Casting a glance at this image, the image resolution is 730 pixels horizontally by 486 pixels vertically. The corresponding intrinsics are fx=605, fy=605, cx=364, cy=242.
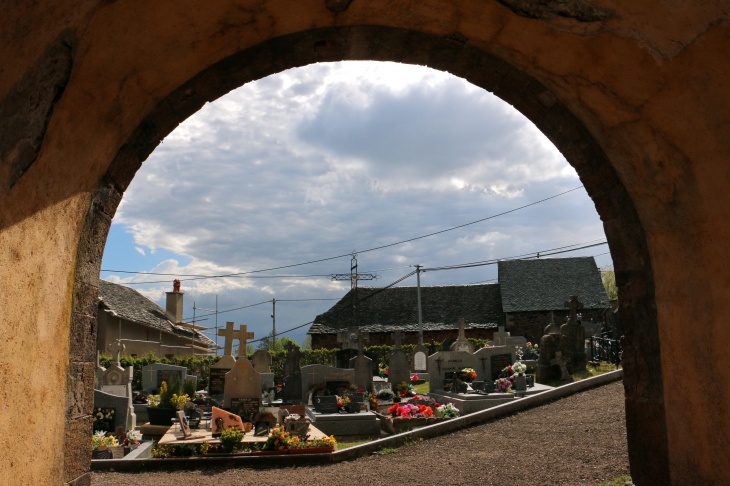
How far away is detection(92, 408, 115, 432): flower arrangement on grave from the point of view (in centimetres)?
1089

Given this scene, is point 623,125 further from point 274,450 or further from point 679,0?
point 274,450

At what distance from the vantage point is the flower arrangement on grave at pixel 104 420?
10.9m

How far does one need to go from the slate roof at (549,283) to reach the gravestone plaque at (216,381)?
19521 millimetres

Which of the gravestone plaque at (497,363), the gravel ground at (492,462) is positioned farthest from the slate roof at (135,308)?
Answer: the gravel ground at (492,462)

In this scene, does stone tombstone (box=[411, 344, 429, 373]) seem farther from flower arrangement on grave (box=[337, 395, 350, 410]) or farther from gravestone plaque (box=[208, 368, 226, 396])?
flower arrangement on grave (box=[337, 395, 350, 410])

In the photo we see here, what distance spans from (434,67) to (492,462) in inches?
199

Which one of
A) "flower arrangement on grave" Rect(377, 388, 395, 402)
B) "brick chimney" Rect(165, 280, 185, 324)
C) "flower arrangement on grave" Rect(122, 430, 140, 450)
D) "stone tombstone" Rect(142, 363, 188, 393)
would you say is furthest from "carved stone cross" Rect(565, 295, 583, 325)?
"brick chimney" Rect(165, 280, 185, 324)

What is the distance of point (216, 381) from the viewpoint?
14.9m

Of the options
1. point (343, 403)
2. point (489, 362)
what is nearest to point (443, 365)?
point (489, 362)

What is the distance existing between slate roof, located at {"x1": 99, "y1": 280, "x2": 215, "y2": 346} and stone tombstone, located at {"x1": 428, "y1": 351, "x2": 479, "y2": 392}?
44.6 feet

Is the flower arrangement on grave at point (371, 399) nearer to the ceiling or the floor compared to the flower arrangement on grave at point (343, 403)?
nearer to the floor

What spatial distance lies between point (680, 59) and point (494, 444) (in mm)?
6232

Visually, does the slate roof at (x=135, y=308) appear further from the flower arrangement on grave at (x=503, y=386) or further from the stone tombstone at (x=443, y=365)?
the flower arrangement on grave at (x=503, y=386)

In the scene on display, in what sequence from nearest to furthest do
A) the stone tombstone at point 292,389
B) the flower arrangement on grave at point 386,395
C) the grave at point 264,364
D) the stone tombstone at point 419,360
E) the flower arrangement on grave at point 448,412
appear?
the flower arrangement on grave at point 448,412, the flower arrangement on grave at point 386,395, the stone tombstone at point 292,389, the grave at point 264,364, the stone tombstone at point 419,360
